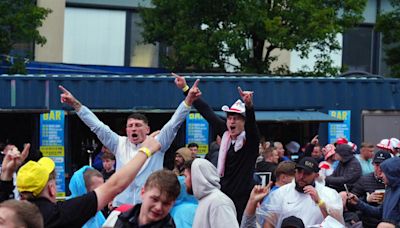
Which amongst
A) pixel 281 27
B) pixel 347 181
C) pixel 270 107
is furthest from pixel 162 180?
pixel 281 27

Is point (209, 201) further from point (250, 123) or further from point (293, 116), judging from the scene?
point (293, 116)

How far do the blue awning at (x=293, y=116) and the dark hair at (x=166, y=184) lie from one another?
1299 cm

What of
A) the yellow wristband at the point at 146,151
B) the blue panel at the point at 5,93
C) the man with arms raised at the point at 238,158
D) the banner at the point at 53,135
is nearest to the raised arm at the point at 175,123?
the man with arms raised at the point at 238,158

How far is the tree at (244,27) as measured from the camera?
2359 centimetres

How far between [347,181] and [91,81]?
24.1 feet

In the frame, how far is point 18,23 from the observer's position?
75.3 feet

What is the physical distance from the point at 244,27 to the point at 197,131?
6.08 metres

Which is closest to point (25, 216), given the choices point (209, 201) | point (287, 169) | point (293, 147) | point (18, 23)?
point (209, 201)

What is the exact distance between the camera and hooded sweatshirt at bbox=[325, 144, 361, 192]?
12.0m

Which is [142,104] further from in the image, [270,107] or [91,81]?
[270,107]

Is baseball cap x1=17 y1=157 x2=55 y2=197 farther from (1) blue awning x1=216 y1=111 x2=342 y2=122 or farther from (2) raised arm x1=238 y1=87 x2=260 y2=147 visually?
(1) blue awning x1=216 y1=111 x2=342 y2=122

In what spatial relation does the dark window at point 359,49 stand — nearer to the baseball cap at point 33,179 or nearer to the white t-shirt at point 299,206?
the white t-shirt at point 299,206

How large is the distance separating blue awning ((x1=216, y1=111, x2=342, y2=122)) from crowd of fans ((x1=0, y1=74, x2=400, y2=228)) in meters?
Result: 6.25

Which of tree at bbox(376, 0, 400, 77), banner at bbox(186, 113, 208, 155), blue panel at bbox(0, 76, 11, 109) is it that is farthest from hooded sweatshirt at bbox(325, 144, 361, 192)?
tree at bbox(376, 0, 400, 77)
